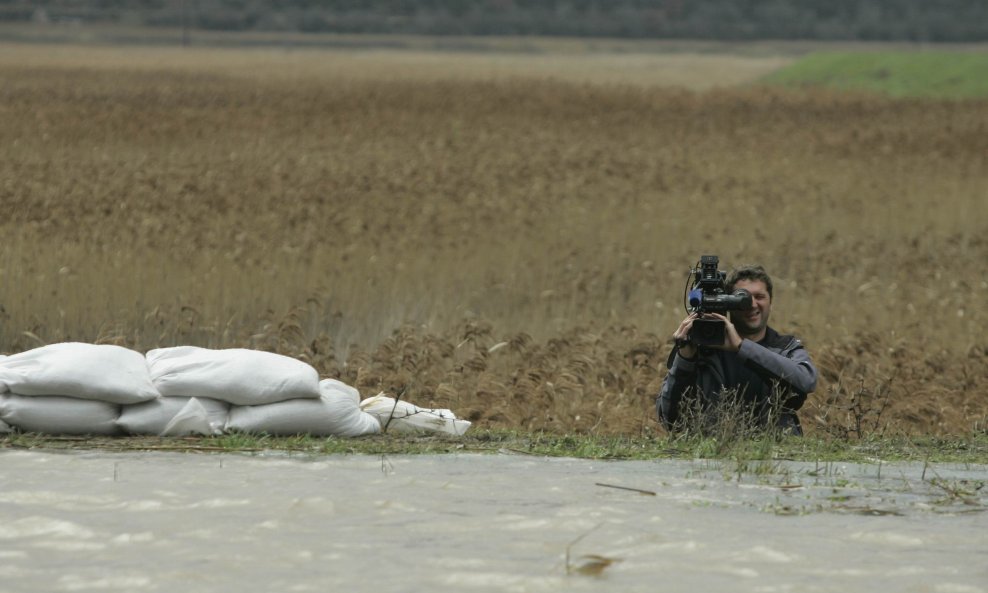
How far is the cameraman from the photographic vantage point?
7.31 metres

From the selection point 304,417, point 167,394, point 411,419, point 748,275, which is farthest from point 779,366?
point 167,394

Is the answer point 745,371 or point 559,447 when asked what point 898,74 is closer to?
point 745,371

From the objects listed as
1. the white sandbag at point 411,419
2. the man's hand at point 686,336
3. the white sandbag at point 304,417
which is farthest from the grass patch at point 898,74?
the white sandbag at point 304,417

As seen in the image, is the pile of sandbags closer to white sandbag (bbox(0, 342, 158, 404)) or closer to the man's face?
white sandbag (bbox(0, 342, 158, 404))

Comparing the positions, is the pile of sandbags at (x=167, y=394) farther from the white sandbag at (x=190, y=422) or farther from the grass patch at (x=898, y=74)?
the grass patch at (x=898, y=74)

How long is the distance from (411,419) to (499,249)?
25.2 feet

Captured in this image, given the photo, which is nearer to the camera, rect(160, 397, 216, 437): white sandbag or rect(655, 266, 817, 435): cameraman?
rect(655, 266, 817, 435): cameraman

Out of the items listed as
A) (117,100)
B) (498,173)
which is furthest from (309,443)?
(117,100)

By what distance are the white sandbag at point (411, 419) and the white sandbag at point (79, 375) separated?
→ 1.15m

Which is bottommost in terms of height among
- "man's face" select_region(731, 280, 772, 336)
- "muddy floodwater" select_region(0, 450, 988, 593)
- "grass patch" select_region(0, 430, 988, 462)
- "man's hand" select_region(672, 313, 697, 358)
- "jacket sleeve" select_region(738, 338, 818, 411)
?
"muddy floodwater" select_region(0, 450, 988, 593)

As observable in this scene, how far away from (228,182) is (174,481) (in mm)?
14069

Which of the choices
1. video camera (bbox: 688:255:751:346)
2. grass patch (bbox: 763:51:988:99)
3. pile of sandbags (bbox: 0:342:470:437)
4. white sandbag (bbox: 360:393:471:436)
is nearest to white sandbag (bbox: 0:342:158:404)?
pile of sandbags (bbox: 0:342:470:437)

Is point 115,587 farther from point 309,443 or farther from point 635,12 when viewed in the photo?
point 635,12

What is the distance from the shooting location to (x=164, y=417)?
7523 mm
